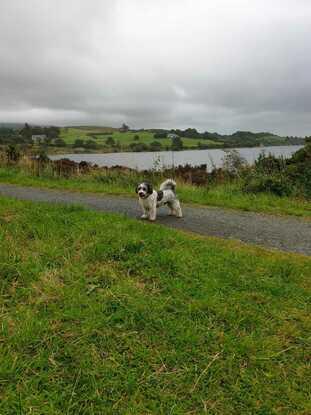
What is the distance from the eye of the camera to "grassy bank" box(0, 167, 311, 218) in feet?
23.2

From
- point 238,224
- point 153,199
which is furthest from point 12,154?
point 238,224

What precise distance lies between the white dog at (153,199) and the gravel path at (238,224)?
0.71 feet

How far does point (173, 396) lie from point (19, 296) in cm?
163

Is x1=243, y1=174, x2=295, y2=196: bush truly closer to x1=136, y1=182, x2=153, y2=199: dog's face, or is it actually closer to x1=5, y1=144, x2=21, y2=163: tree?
x1=136, y1=182, x2=153, y2=199: dog's face

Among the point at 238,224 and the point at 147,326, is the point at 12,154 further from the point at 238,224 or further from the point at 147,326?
the point at 147,326

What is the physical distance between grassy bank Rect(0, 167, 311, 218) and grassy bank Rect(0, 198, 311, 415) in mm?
3758

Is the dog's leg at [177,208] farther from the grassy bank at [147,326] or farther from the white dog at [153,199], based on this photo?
the grassy bank at [147,326]

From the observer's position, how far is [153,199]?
5.62 m

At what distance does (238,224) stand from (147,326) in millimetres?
3671

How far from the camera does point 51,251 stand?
322cm

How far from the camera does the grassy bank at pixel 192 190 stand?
7082mm

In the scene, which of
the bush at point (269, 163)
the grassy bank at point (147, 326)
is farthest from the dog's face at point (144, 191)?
the bush at point (269, 163)

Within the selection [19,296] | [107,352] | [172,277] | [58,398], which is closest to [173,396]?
[107,352]

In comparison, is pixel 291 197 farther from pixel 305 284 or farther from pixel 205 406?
pixel 205 406
